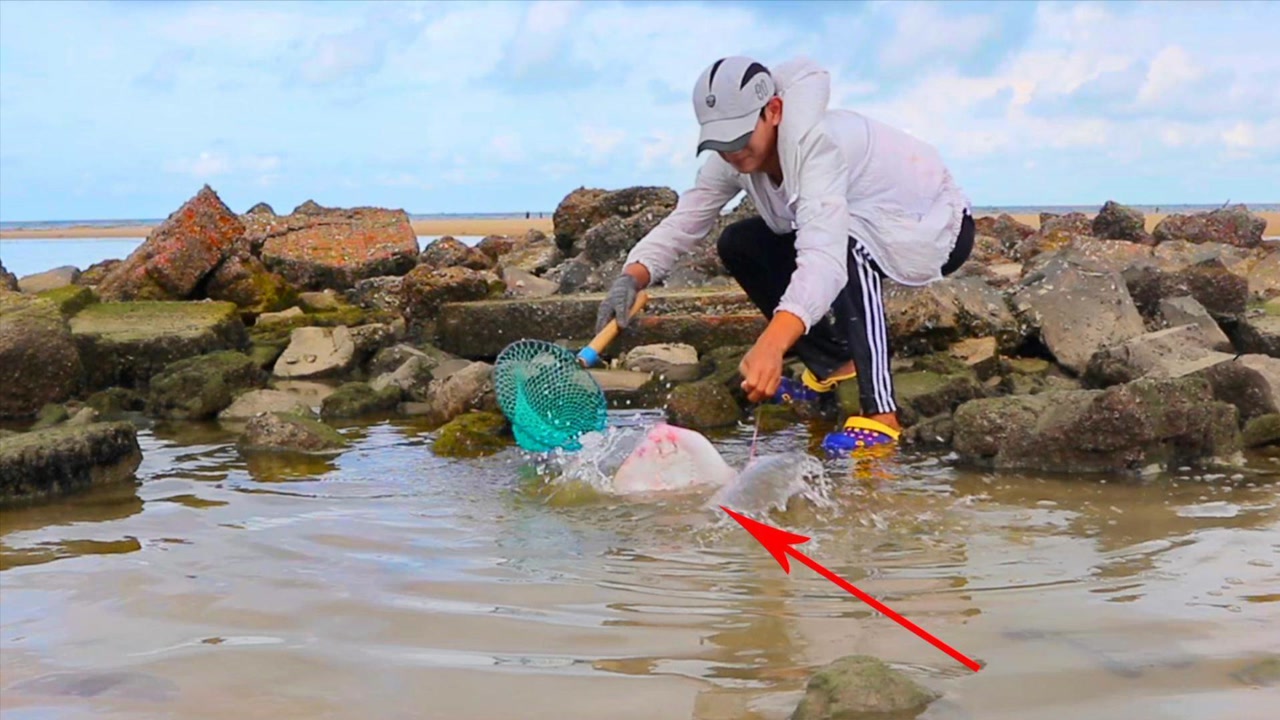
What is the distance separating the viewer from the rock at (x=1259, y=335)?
6.37 meters

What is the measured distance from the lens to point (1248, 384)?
5078 mm

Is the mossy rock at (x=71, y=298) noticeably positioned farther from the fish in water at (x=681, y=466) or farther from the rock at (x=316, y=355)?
the fish in water at (x=681, y=466)

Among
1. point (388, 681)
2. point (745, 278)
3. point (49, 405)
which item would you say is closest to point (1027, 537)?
point (388, 681)

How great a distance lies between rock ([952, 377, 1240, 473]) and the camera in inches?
173

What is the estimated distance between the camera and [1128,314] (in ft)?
22.0

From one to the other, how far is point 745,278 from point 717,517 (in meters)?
1.89

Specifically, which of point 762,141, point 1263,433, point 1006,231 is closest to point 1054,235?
point 1006,231

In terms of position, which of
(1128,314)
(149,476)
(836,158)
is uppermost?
(836,158)

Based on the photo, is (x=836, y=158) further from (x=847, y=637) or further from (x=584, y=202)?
(x=584, y=202)

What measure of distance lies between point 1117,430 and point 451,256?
29.3ft

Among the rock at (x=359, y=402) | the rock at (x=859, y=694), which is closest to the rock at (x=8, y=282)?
the rock at (x=359, y=402)

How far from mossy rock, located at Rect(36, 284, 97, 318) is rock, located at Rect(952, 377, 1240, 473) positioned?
6190mm

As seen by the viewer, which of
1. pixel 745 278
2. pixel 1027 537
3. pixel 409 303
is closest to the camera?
pixel 1027 537

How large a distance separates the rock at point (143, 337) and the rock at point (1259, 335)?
236 inches
